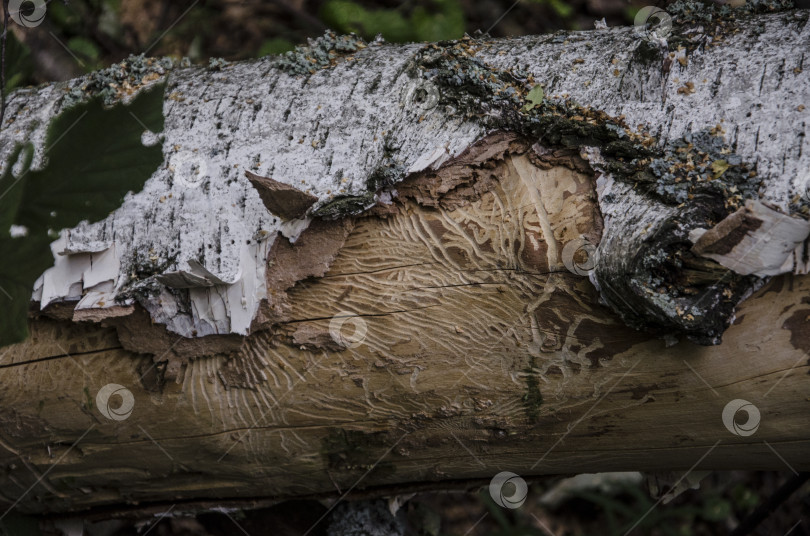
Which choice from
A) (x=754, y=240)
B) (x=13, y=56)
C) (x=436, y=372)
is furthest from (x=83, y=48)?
(x=754, y=240)

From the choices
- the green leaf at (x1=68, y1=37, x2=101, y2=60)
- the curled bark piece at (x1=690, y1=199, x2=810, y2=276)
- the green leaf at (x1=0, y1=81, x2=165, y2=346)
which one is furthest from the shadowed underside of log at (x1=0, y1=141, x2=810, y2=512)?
the green leaf at (x1=68, y1=37, x2=101, y2=60)

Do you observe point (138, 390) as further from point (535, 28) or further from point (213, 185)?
point (535, 28)

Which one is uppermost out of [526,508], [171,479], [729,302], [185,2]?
[185,2]

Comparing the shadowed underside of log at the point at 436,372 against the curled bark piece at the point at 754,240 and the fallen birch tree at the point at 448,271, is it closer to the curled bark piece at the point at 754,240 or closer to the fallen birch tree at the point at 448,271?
the fallen birch tree at the point at 448,271

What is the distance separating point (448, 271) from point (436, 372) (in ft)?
0.76

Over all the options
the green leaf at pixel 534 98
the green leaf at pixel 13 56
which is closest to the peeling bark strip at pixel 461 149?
the green leaf at pixel 534 98

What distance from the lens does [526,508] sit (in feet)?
10.2

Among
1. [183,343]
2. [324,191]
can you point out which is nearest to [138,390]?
[183,343]

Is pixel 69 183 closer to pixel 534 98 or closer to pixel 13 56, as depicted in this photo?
pixel 13 56

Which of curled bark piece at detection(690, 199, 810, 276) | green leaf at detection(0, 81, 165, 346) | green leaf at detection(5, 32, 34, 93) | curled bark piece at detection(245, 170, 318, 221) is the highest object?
green leaf at detection(5, 32, 34, 93)

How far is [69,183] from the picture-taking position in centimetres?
84

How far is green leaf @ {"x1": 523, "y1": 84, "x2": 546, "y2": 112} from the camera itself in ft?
4.21

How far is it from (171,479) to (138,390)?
31 cm

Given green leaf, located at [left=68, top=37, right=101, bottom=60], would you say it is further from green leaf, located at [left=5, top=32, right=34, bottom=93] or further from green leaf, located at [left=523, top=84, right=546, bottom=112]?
green leaf, located at [left=523, top=84, right=546, bottom=112]
